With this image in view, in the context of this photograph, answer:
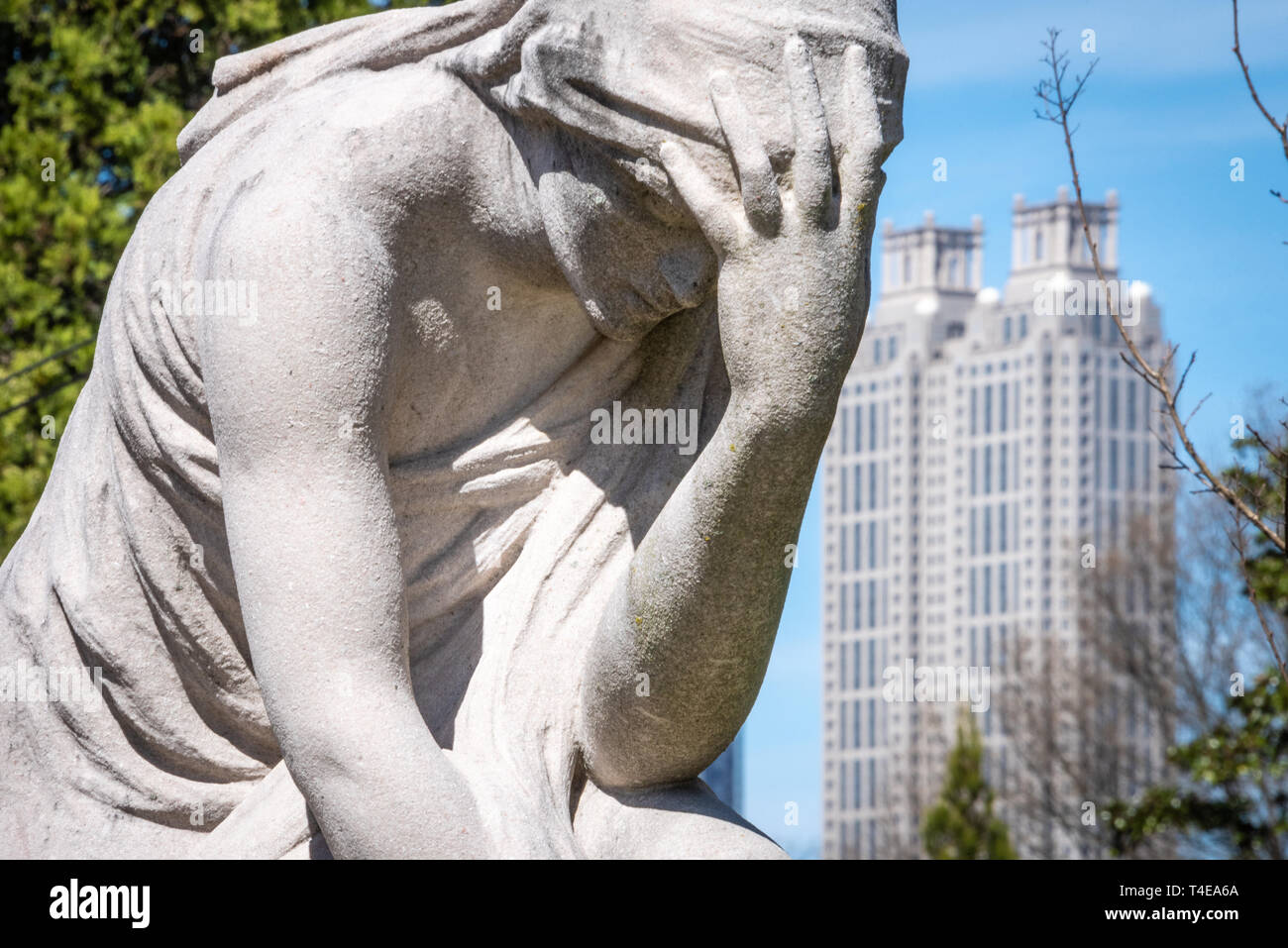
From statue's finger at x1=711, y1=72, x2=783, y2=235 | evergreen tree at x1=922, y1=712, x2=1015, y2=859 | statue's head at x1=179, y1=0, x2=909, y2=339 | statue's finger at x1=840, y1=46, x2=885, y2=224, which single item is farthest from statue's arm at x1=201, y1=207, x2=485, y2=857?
evergreen tree at x1=922, y1=712, x2=1015, y2=859

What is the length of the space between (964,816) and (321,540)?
1414 inches

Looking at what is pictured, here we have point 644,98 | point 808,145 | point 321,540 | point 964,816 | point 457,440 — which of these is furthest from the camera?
point 964,816

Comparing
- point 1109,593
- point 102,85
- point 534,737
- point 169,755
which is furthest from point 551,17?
point 1109,593

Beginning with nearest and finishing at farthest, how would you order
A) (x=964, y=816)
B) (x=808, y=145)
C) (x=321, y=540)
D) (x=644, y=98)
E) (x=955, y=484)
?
(x=808, y=145), (x=644, y=98), (x=321, y=540), (x=964, y=816), (x=955, y=484)

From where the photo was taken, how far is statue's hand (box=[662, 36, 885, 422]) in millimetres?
3248

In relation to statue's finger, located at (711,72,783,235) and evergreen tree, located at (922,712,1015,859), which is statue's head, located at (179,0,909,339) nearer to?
statue's finger, located at (711,72,783,235)

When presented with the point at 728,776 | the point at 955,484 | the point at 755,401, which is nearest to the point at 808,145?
the point at 755,401

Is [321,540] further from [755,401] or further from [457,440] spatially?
[755,401]

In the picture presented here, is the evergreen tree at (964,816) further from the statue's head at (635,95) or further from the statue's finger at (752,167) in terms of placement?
the statue's finger at (752,167)

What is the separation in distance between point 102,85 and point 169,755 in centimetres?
969

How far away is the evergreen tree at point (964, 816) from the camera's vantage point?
121 ft

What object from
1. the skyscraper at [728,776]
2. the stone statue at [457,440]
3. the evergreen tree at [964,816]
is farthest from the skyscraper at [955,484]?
the stone statue at [457,440]

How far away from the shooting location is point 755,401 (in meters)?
3.30

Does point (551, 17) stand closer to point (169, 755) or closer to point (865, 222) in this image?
point (865, 222)
